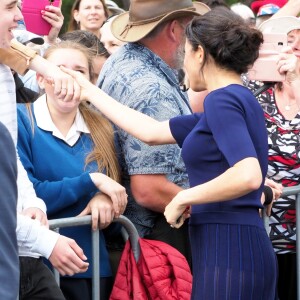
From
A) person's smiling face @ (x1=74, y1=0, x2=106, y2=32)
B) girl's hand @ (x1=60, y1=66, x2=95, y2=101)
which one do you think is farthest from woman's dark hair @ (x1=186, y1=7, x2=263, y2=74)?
person's smiling face @ (x1=74, y1=0, x2=106, y2=32)

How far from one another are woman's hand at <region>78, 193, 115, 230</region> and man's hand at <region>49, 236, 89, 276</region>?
375mm

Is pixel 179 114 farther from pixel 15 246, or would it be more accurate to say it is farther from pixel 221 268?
pixel 15 246

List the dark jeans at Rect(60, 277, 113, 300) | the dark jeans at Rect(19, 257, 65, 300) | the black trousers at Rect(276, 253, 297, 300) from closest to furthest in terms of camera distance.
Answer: the dark jeans at Rect(19, 257, 65, 300) < the dark jeans at Rect(60, 277, 113, 300) < the black trousers at Rect(276, 253, 297, 300)

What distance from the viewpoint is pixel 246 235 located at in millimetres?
3850

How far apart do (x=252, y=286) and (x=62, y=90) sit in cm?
121

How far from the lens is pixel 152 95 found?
461 centimetres

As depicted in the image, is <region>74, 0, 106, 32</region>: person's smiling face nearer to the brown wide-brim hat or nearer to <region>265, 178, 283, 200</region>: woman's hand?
the brown wide-brim hat

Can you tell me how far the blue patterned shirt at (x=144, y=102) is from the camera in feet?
15.1

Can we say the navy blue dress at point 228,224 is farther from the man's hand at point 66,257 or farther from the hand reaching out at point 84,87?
the hand reaching out at point 84,87

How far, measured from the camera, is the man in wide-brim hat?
4594 millimetres

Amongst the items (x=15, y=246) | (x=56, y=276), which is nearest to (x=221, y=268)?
(x=56, y=276)

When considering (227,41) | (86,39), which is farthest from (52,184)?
(86,39)

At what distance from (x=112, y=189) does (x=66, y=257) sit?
55 centimetres

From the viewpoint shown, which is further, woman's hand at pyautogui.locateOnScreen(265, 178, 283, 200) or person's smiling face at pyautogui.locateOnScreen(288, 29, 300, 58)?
person's smiling face at pyautogui.locateOnScreen(288, 29, 300, 58)
